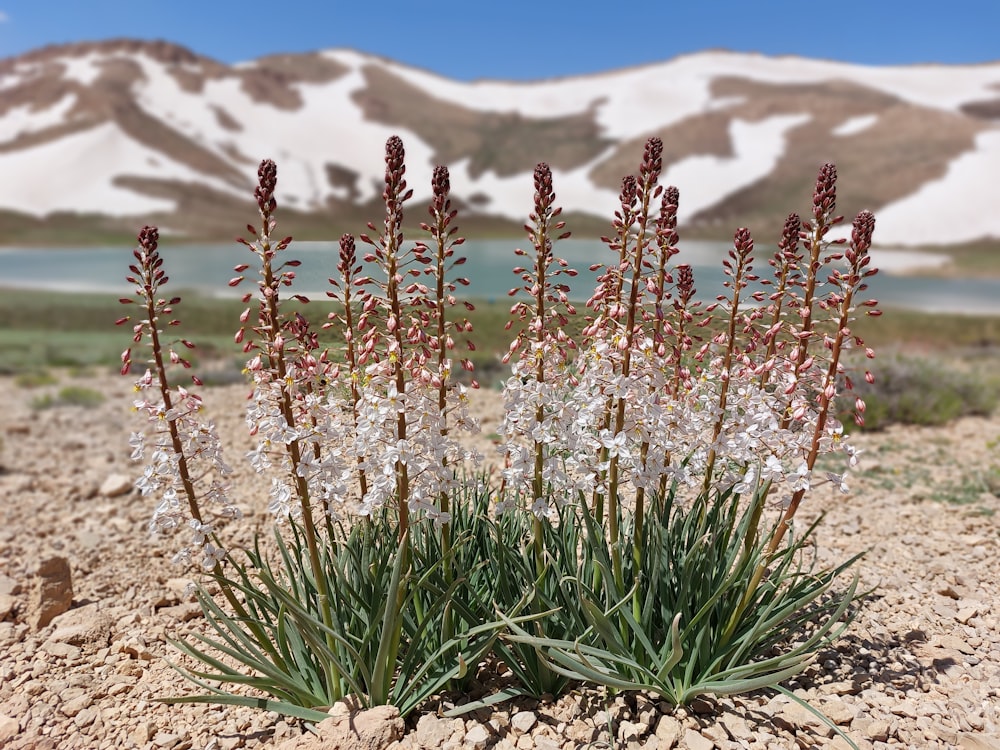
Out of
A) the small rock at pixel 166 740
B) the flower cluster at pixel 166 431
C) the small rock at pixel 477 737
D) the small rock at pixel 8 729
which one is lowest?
the small rock at pixel 8 729

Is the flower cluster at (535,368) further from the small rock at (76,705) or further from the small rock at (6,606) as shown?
the small rock at (6,606)

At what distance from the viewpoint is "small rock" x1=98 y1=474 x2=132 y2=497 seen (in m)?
7.81

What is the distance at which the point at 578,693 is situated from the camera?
366cm

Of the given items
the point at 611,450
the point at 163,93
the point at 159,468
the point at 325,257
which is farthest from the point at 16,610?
the point at 163,93

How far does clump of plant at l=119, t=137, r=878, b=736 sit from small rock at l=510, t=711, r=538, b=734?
0.13 m

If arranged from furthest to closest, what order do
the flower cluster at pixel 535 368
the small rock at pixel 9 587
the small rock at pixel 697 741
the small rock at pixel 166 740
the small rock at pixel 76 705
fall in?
the small rock at pixel 9 587 → the small rock at pixel 76 705 → the small rock at pixel 166 740 → the small rock at pixel 697 741 → the flower cluster at pixel 535 368

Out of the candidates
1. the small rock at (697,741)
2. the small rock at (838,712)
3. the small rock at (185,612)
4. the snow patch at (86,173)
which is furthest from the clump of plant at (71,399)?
the snow patch at (86,173)

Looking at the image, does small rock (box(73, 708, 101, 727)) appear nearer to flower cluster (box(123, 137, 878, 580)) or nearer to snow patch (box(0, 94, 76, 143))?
flower cluster (box(123, 137, 878, 580))

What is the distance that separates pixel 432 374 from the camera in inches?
122

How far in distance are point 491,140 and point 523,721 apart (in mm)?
Answer: 170515

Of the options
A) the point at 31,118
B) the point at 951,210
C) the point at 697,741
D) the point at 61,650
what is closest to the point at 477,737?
the point at 697,741

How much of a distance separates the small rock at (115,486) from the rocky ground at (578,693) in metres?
0.02

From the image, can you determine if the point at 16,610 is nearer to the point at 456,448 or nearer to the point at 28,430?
the point at 456,448

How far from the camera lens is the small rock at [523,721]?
11.4ft
